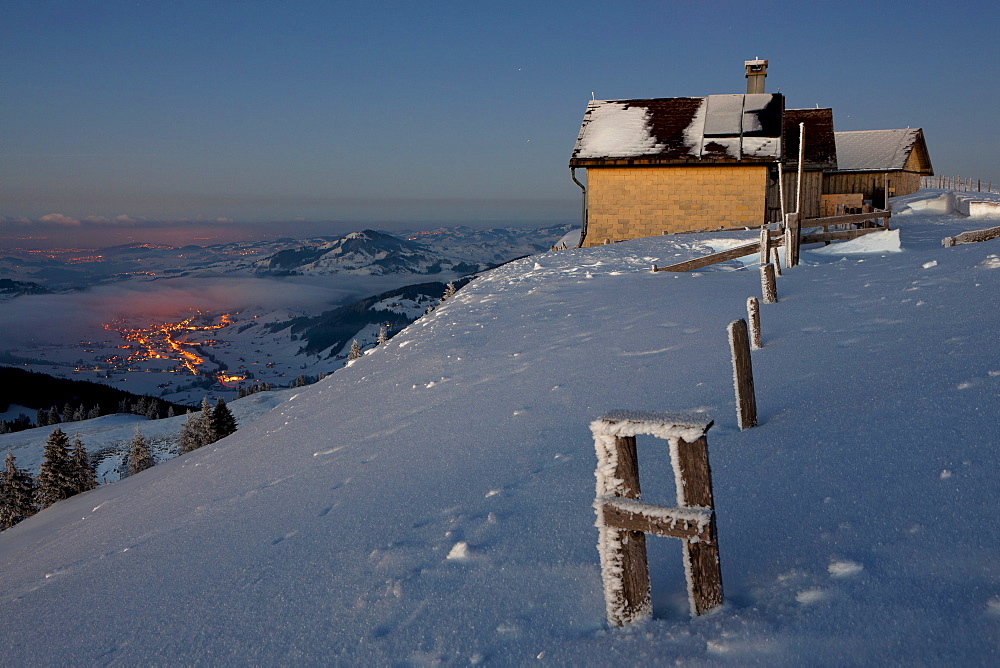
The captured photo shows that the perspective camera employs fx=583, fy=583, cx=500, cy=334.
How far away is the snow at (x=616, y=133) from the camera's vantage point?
25641 millimetres

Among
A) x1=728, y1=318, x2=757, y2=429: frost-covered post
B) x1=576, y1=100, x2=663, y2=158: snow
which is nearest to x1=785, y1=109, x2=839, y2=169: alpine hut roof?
x1=576, y1=100, x2=663, y2=158: snow

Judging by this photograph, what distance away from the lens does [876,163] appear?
122 feet

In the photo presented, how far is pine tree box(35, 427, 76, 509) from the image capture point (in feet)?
133

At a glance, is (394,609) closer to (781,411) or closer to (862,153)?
(781,411)

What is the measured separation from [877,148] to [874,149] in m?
0.21

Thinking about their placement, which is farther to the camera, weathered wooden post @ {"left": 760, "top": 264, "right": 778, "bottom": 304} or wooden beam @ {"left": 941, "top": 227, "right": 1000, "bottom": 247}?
wooden beam @ {"left": 941, "top": 227, "right": 1000, "bottom": 247}

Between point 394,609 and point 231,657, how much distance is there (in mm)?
929

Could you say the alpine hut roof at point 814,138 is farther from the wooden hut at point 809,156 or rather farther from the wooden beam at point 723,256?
the wooden beam at point 723,256

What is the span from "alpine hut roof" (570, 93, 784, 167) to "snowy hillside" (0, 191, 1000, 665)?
56.2ft

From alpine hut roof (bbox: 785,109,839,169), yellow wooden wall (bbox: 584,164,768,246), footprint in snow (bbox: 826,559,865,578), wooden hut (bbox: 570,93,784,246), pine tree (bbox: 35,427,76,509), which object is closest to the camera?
footprint in snow (bbox: 826,559,865,578)

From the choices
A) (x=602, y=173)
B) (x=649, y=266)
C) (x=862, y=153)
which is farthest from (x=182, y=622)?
(x=862, y=153)

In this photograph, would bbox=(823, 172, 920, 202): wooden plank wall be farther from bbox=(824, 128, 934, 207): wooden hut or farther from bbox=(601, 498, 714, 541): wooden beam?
bbox=(601, 498, 714, 541): wooden beam

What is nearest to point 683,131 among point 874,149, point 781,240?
point 781,240

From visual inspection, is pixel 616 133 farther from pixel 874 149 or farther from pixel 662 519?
pixel 662 519
